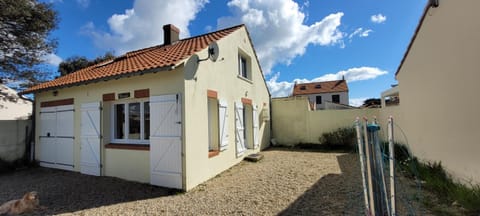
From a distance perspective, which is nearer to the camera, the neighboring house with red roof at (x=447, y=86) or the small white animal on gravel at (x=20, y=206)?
the small white animal on gravel at (x=20, y=206)

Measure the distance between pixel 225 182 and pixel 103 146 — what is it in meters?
3.84

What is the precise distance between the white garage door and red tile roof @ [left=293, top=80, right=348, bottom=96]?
132ft

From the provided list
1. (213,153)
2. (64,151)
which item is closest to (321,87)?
(213,153)

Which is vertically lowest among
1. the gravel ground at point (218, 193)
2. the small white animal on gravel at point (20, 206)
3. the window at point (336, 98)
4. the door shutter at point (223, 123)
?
the gravel ground at point (218, 193)

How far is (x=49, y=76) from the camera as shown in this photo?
1098 centimetres

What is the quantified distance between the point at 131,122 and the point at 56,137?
3.49m

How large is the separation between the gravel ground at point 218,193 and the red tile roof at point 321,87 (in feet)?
121

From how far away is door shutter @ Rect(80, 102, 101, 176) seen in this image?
21.7 ft

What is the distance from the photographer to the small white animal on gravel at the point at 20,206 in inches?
159

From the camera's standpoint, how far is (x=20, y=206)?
417 cm

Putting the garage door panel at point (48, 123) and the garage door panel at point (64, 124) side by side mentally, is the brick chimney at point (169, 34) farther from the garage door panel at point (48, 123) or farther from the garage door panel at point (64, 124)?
the garage door panel at point (48, 123)

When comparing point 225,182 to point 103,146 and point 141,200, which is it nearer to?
point 141,200

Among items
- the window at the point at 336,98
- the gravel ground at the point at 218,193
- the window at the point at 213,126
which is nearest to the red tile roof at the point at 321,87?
the window at the point at 336,98

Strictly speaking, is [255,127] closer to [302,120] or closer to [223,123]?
[223,123]
